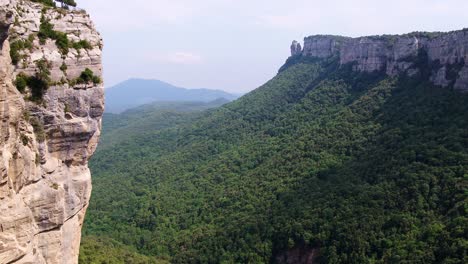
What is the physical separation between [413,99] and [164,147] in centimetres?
6437

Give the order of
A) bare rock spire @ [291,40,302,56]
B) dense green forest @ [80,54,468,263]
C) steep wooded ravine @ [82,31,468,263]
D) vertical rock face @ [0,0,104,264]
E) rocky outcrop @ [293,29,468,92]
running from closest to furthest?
vertical rock face @ [0,0,104,264], dense green forest @ [80,54,468,263], steep wooded ravine @ [82,31,468,263], rocky outcrop @ [293,29,468,92], bare rock spire @ [291,40,302,56]

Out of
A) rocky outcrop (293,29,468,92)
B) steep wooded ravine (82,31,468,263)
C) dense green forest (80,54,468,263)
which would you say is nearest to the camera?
dense green forest (80,54,468,263)

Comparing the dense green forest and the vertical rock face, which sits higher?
the vertical rock face

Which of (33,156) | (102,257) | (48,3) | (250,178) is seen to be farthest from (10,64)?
(250,178)

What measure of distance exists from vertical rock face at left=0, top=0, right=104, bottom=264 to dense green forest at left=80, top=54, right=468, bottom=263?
26.7m

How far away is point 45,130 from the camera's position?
19516mm

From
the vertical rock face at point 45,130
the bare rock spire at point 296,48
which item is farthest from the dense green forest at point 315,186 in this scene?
the bare rock spire at point 296,48

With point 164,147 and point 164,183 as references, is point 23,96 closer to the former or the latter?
point 164,183

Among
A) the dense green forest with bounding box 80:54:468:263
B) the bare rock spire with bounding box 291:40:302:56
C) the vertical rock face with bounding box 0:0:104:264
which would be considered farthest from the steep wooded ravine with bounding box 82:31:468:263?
the bare rock spire with bounding box 291:40:302:56

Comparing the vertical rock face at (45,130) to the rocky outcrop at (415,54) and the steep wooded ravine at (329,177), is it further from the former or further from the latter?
the rocky outcrop at (415,54)

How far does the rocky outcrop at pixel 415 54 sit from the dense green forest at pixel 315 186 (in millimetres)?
1873

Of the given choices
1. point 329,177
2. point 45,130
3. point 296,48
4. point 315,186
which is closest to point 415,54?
point 329,177

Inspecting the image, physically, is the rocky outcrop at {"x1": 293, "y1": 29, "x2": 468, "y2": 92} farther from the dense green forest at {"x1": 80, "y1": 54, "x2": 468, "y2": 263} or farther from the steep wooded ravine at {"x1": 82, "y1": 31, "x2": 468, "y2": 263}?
the dense green forest at {"x1": 80, "y1": 54, "x2": 468, "y2": 263}

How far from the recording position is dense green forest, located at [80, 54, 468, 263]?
46094 millimetres
